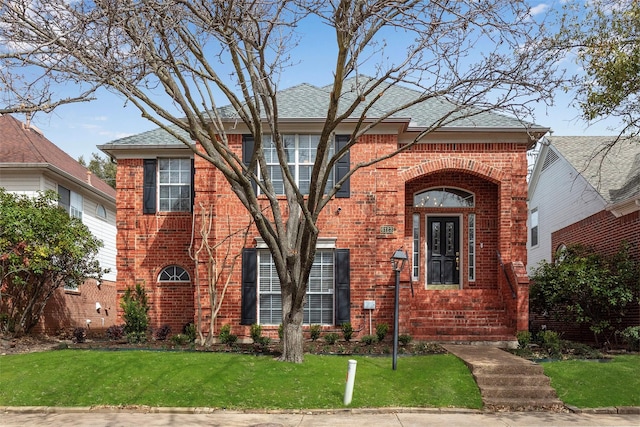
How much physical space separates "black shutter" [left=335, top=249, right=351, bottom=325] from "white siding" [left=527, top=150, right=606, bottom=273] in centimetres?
579

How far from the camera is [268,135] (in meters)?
15.4

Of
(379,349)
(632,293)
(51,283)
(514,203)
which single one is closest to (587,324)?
(632,293)

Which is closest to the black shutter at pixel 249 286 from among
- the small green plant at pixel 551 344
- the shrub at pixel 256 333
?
the shrub at pixel 256 333

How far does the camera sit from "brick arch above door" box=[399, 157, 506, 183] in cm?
1573

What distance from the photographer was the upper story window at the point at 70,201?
1978cm

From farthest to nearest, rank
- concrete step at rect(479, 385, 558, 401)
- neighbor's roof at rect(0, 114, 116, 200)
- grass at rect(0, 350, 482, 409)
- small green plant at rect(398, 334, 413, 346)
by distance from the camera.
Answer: neighbor's roof at rect(0, 114, 116, 200) < small green plant at rect(398, 334, 413, 346) < concrete step at rect(479, 385, 558, 401) < grass at rect(0, 350, 482, 409)

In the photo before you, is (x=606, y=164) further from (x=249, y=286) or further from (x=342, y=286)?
(x=249, y=286)

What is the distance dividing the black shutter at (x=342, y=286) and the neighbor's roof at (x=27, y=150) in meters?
9.12

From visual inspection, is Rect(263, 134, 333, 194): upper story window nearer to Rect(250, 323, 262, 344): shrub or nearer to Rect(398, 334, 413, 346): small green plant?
Rect(250, 323, 262, 344): shrub

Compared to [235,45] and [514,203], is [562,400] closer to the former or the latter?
[514,203]

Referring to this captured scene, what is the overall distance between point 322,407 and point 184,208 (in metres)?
8.92

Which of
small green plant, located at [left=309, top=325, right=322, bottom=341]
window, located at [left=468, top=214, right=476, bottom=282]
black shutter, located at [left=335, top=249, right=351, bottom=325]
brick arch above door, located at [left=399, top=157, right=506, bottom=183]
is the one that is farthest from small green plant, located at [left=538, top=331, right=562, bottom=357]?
small green plant, located at [left=309, top=325, right=322, bottom=341]

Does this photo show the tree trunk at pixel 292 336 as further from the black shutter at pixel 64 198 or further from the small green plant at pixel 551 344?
the black shutter at pixel 64 198

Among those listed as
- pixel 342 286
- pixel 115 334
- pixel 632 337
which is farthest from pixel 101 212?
pixel 632 337
